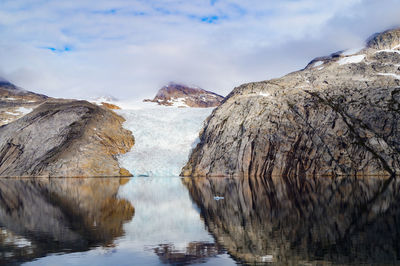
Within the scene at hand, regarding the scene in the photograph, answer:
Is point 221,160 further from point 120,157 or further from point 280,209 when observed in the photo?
point 280,209

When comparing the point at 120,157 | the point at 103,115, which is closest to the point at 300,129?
the point at 120,157

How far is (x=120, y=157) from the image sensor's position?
89312 millimetres

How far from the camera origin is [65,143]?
88062 mm

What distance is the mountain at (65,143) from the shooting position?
83.1 m

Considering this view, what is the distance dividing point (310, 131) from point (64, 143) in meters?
54.1

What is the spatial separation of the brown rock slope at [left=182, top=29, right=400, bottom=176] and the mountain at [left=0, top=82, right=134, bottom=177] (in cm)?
1892

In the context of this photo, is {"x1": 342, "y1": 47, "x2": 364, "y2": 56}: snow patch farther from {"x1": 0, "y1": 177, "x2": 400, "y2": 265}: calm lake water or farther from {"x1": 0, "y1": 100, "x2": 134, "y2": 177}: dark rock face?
{"x1": 0, "y1": 177, "x2": 400, "y2": 265}: calm lake water

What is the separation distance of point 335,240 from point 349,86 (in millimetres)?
75420

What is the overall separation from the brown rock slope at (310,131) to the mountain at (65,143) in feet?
62.1

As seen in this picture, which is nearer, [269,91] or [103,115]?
[269,91]

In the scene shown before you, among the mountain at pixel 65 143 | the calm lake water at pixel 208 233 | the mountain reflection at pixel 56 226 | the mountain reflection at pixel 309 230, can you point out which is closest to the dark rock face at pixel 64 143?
the mountain at pixel 65 143

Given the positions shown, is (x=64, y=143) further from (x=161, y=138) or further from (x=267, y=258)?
(x=267, y=258)

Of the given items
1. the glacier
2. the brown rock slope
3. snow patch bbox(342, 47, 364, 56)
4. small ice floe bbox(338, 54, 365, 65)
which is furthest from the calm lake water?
snow patch bbox(342, 47, 364, 56)

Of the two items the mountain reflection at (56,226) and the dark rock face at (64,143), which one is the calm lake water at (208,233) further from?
the dark rock face at (64,143)
